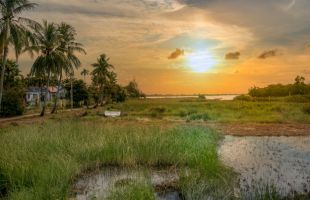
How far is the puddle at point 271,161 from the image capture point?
10.6 m

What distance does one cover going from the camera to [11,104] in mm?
46719

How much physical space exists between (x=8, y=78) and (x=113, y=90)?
3564cm

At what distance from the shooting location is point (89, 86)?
84625 millimetres

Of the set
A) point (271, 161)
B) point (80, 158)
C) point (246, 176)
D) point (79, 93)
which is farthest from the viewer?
point (79, 93)

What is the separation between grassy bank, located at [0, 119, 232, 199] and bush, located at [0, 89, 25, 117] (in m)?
31.7

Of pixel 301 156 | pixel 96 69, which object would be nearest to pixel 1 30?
pixel 301 156

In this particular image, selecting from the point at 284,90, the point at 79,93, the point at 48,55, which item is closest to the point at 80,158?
the point at 48,55

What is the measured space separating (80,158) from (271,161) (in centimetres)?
657

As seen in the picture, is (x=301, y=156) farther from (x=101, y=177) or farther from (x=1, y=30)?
(x=1, y=30)

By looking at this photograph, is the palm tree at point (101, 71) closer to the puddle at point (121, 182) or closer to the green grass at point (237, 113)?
the green grass at point (237, 113)

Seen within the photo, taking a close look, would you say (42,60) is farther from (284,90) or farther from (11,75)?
(284,90)

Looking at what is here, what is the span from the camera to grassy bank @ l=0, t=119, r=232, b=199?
996 centimetres

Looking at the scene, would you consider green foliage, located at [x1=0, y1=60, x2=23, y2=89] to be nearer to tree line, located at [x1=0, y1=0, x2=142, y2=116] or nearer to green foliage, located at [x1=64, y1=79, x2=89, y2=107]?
tree line, located at [x1=0, y1=0, x2=142, y2=116]

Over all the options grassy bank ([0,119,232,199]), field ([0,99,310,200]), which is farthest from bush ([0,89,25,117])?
grassy bank ([0,119,232,199])
